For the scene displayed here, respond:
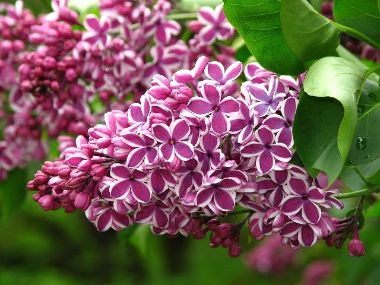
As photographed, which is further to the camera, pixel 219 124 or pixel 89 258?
pixel 89 258

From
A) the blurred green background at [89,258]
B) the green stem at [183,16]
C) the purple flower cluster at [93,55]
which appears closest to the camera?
the purple flower cluster at [93,55]

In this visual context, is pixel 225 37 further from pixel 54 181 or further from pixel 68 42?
pixel 54 181

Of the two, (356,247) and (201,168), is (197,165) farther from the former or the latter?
(356,247)

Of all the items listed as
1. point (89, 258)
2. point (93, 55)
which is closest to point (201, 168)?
point (93, 55)

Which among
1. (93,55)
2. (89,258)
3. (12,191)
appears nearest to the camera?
(93,55)

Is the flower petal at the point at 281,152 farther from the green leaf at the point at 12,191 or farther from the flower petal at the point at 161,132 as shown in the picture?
the green leaf at the point at 12,191

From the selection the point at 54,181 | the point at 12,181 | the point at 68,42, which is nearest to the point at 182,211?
the point at 54,181

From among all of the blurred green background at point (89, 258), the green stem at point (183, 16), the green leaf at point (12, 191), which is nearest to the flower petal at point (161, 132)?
the green stem at point (183, 16)
